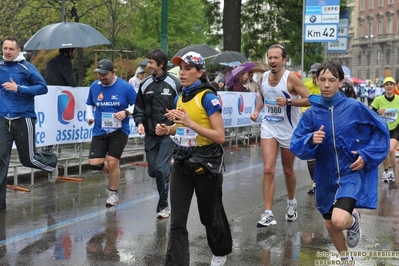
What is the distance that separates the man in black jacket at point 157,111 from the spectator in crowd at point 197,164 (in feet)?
6.86

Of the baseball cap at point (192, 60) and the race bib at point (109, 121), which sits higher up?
the baseball cap at point (192, 60)

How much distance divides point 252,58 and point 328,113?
26.6 meters

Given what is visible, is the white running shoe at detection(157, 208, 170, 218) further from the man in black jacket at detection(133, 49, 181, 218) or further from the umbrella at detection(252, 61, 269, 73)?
the umbrella at detection(252, 61, 269, 73)

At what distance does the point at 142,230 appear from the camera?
7254mm

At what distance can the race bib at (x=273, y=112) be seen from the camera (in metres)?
7.75

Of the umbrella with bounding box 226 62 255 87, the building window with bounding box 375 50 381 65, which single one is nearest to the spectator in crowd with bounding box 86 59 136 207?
the umbrella with bounding box 226 62 255 87

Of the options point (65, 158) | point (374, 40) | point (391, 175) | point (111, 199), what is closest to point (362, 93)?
point (391, 175)

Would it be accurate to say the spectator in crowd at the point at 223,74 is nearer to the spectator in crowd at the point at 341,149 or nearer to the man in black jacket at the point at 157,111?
the man in black jacket at the point at 157,111

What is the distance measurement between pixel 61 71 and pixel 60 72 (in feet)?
0.10

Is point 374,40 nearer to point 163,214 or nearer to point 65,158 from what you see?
point 65,158

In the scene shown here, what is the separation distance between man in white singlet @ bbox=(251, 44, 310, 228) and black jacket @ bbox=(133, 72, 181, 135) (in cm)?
105

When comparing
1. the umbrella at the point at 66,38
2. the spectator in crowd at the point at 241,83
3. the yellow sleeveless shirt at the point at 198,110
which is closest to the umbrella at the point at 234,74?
the spectator in crowd at the point at 241,83

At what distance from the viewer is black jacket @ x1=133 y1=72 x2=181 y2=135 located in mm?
7703

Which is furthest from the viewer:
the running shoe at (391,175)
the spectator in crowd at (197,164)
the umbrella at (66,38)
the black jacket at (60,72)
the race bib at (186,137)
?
the running shoe at (391,175)
